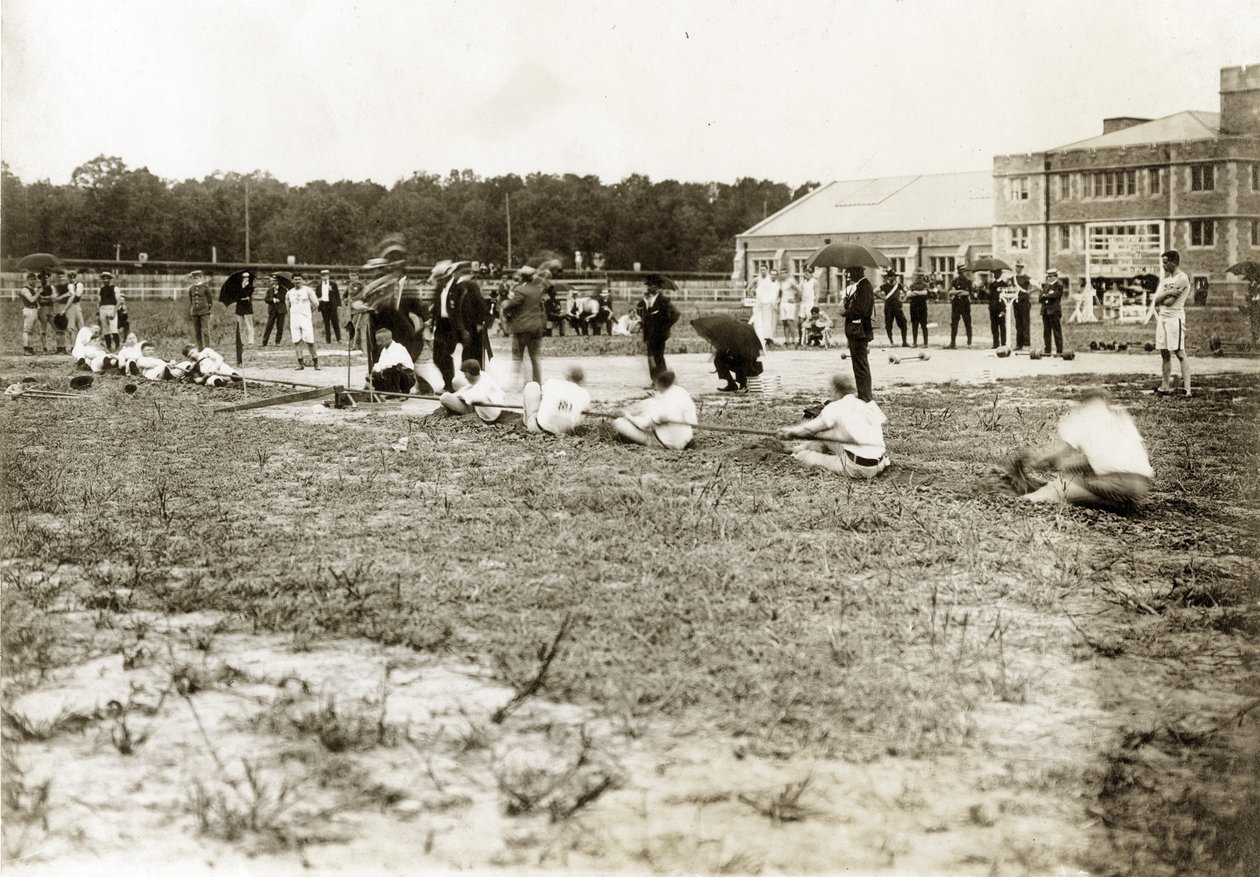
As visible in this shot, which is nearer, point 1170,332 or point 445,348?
point 1170,332

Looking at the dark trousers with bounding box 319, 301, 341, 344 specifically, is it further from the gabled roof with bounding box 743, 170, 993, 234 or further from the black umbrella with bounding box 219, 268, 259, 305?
the gabled roof with bounding box 743, 170, 993, 234

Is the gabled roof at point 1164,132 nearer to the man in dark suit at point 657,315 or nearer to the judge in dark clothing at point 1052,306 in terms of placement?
the judge in dark clothing at point 1052,306

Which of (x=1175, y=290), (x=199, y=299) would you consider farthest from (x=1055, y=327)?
(x=199, y=299)

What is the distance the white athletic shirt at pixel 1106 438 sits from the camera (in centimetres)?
762

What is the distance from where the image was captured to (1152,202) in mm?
40344

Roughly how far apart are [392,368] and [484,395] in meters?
2.51

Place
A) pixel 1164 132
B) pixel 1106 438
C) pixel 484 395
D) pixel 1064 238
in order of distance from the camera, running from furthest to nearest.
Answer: pixel 1064 238 < pixel 1164 132 < pixel 484 395 < pixel 1106 438

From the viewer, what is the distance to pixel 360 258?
24.8 meters

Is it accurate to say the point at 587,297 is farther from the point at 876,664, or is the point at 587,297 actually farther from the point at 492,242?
the point at 876,664

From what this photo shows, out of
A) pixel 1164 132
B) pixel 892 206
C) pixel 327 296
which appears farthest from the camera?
pixel 892 206

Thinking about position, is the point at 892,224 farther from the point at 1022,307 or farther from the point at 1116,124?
the point at 1022,307

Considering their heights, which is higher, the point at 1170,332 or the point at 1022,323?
the point at 1022,323

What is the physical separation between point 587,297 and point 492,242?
10.6 metres

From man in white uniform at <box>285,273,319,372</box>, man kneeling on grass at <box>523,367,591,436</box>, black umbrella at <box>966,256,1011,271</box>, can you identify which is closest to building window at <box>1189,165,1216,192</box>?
black umbrella at <box>966,256,1011,271</box>
